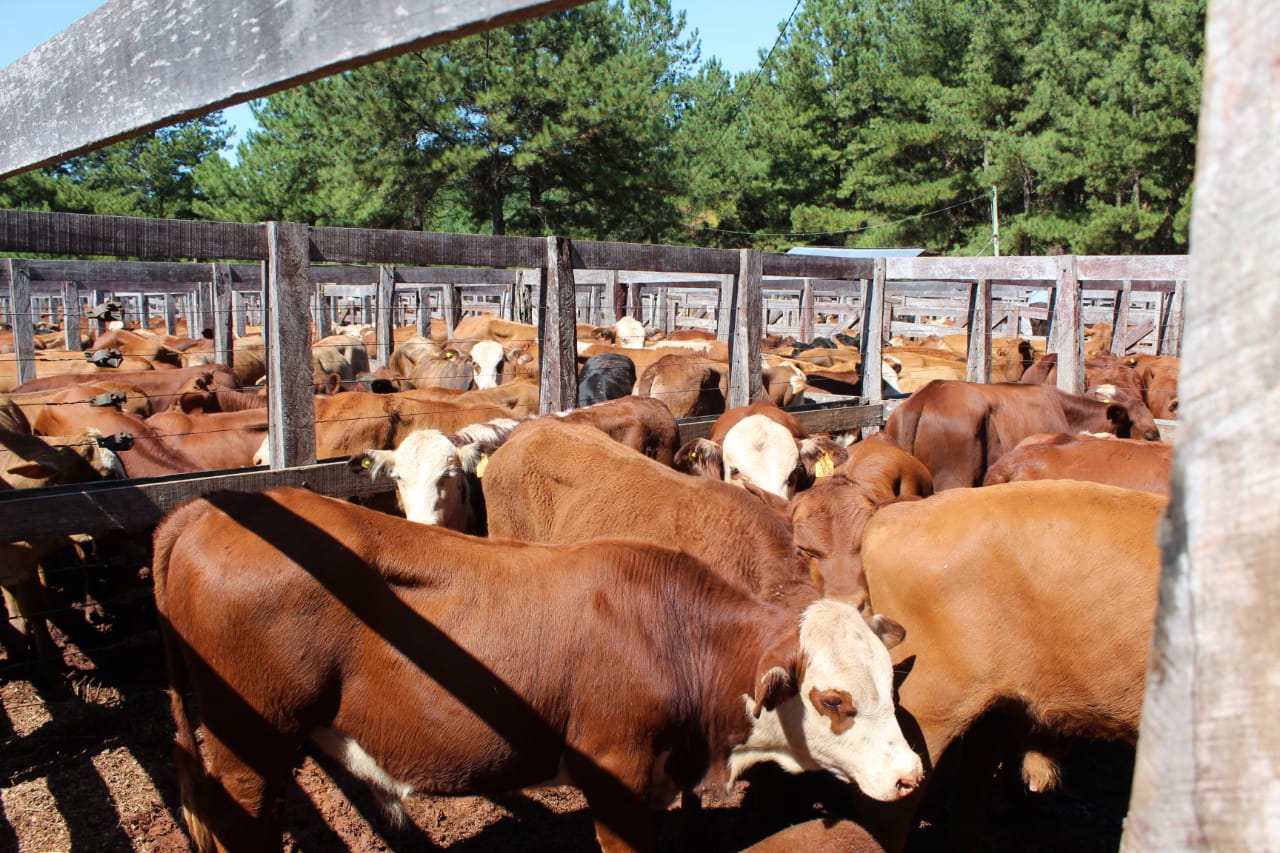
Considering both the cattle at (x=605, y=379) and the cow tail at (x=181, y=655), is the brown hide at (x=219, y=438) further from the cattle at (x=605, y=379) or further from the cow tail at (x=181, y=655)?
the cow tail at (x=181, y=655)

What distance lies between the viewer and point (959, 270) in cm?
934

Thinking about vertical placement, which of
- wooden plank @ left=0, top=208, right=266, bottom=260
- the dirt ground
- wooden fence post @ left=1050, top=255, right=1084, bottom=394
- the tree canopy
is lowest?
the dirt ground

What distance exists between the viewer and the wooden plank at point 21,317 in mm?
10828

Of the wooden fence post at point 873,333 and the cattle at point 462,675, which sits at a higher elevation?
the wooden fence post at point 873,333

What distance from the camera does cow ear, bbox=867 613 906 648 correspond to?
3.56 meters

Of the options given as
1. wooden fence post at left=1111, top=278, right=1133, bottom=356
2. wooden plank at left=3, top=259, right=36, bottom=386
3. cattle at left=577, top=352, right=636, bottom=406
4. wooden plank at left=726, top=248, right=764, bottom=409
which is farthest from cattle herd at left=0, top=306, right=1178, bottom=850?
wooden fence post at left=1111, top=278, right=1133, bottom=356

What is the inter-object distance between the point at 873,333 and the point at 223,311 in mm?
7971

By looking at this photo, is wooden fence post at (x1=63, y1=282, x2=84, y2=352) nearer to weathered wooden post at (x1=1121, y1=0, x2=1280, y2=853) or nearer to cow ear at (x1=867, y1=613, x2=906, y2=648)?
cow ear at (x1=867, y1=613, x2=906, y2=648)

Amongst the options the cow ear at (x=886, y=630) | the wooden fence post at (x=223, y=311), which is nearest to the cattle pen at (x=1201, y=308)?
the cow ear at (x=886, y=630)

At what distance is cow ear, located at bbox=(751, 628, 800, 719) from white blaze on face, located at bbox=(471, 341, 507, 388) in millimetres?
9821

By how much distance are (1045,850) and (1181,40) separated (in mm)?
34187

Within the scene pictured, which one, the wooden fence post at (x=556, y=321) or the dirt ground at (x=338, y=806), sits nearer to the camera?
the dirt ground at (x=338, y=806)

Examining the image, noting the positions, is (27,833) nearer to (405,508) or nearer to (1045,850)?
(405,508)

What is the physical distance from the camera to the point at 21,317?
11289mm
